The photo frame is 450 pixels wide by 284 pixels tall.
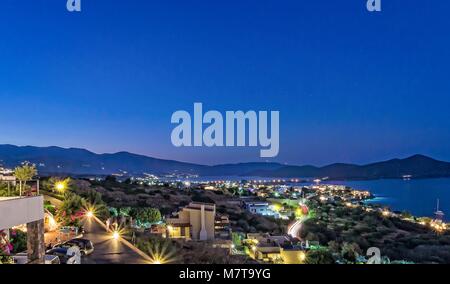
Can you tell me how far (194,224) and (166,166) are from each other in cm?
1192

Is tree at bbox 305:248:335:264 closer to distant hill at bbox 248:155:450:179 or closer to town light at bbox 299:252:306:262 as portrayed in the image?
town light at bbox 299:252:306:262

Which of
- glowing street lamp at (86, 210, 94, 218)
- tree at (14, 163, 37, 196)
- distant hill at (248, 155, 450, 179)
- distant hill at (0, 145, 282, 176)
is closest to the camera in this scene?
tree at (14, 163, 37, 196)

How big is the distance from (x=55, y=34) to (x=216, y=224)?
887 centimetres

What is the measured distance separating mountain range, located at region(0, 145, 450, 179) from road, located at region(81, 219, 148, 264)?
1382 centimetres

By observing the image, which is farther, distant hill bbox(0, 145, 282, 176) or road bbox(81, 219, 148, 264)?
distant hill bbox(0, 145, 282, 176)

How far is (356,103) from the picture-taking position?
2338 cm

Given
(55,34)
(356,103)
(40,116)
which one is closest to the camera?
(55,34)

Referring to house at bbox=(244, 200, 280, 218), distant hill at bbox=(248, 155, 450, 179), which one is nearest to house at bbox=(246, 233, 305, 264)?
house at bbox=(244, 200, 280, 218)

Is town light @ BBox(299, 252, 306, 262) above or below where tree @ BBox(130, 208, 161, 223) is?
below

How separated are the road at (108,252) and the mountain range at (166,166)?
1382 cm

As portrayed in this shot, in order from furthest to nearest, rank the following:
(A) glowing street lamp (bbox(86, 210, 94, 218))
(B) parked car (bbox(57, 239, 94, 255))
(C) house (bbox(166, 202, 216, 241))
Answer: (C) house (bbox(166, 202, 216, 241)) < (A) glowing street lamp (bbox(86, 210, 94, 218)) < (B) parked car (bbox(57, 239, 94, 255))

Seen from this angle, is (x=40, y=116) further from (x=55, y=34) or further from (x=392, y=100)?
(x=392, y=100)

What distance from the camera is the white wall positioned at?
182 inches
